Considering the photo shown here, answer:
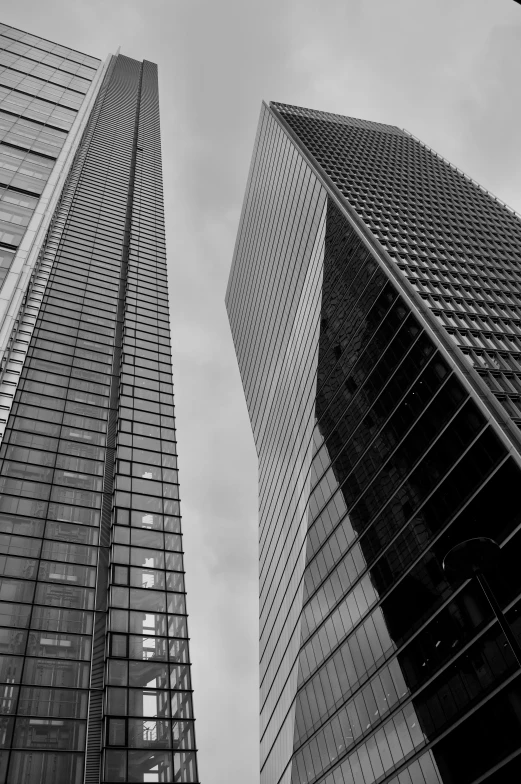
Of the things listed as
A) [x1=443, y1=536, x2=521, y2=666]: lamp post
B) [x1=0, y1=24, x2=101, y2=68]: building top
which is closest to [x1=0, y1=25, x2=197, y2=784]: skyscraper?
[x1=0, y1=24, x2=101, y2=68]: building top

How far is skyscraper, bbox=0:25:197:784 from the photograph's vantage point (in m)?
23.7

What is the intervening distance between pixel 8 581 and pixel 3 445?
9174 millimetres

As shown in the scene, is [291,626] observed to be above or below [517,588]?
above

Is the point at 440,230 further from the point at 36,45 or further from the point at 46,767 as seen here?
the point at 46,767

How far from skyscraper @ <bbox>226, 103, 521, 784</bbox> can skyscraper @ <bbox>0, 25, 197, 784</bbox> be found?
1905 cm

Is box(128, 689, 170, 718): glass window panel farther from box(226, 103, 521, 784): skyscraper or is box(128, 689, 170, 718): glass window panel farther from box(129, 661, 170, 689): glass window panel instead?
box(226, 103, 521, 784): skyscraper

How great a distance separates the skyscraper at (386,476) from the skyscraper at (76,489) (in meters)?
19.1

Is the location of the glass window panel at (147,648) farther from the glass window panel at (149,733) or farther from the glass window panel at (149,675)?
the glass window panel at (149,733)

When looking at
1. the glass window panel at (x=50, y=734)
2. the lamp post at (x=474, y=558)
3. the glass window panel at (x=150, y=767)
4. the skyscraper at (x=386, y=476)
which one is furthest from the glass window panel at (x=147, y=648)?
the skyscraper at (x=386, y=476)

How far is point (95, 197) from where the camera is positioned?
71.1 m

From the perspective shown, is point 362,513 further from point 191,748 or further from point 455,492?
point 191,748

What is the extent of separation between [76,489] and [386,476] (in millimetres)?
26528

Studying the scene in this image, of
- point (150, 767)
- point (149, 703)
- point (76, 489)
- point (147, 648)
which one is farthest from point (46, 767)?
point (76, 489)

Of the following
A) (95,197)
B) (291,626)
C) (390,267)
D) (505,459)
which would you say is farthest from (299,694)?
(95,197)
